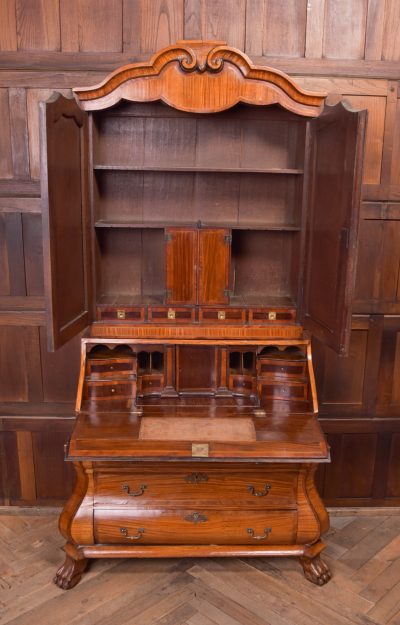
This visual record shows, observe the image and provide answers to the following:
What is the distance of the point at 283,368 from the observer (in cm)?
244

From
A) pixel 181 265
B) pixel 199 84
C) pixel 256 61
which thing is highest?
pixel 256 61

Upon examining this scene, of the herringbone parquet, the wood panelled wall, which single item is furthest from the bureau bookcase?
the wood panelled wall

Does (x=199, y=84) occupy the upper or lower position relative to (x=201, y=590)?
upper

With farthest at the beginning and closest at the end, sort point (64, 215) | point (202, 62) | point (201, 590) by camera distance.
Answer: point (201, 590), point (202, 62), point (64, 215)

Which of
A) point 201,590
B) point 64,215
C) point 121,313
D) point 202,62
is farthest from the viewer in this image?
point 121,313

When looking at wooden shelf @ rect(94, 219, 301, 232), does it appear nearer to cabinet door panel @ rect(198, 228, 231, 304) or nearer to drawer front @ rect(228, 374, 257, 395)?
cabinet door panel @ rect(198, 228, 231, 304)

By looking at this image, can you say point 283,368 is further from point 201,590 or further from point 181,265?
point 201,590

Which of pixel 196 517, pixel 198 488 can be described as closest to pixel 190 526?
pixel 196 517

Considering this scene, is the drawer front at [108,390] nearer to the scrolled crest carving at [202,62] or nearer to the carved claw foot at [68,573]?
the carved claw foot at [68,573]

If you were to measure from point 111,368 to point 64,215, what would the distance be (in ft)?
2.30

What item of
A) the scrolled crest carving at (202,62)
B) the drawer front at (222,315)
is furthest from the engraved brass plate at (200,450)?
the scrolled crest carving at (202,62)

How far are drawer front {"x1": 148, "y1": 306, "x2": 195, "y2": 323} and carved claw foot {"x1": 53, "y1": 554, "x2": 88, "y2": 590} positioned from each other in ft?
3.45

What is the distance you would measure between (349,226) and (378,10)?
1.19 m

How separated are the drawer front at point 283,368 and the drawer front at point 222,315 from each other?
21 centimetres
